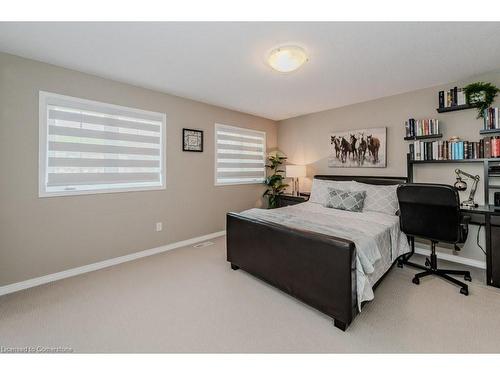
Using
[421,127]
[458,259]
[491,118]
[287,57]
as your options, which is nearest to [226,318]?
[287,57]

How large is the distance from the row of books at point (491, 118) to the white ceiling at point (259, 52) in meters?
0.45

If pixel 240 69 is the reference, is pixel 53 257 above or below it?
below

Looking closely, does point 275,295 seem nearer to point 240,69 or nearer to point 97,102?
point 240,69

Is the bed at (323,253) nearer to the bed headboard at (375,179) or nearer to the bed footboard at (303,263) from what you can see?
the bed footboard at (303,263)

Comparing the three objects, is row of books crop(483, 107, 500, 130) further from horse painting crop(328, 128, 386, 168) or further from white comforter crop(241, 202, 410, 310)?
white comforter crop(241, 202, 410, 310)

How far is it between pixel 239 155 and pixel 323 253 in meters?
2.96

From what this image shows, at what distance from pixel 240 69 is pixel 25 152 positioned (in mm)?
2397

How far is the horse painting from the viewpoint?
3.56m

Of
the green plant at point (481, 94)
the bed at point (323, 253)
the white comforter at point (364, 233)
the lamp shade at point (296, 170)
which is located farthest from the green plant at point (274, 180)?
the green plant at point (481, 94)

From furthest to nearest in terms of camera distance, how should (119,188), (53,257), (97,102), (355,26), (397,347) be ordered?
(119,188)
(97,102)
(53,257)
(355,26)
(397,347)

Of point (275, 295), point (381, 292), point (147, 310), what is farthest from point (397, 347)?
point (147, 310)

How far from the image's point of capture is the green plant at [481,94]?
253 cm

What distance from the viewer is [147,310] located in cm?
197

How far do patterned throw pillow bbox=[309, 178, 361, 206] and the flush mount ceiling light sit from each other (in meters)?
2.01
